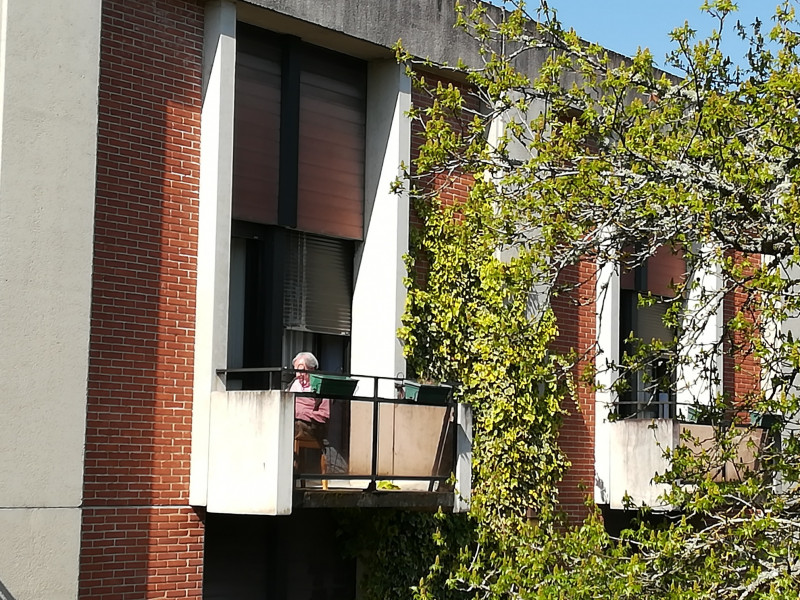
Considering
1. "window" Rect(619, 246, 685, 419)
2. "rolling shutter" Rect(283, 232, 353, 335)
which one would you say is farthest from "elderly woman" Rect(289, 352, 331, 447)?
"window" Rect(619, 246, 685, 419)

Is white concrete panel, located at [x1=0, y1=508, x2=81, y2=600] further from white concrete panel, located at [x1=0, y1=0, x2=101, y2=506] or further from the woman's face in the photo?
the woman's face

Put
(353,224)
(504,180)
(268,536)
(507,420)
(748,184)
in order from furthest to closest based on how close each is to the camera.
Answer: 1. (507,420)
2. (353,224)
3. (268,536)
4. (504,180)
5. (748,184)

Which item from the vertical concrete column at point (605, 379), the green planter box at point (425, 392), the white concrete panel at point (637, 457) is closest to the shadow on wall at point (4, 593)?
the green planter box at point (425, 392)

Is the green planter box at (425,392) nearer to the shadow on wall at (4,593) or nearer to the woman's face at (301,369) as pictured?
the woman's face at (301,369)

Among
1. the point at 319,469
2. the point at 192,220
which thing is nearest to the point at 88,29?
the point at 192,220

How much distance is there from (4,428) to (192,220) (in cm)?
310

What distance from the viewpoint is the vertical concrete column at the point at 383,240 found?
15617 millimetres

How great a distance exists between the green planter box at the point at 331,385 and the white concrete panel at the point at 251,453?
53cm

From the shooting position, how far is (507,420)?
16.8 meters

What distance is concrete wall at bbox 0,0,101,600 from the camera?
11.7 m

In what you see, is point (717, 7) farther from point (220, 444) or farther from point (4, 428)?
point (4, 428)

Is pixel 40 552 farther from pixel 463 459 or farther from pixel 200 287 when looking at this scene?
pixel 463 459

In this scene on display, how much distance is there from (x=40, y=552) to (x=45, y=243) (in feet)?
8.90

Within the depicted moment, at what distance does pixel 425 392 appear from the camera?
47.8ft
